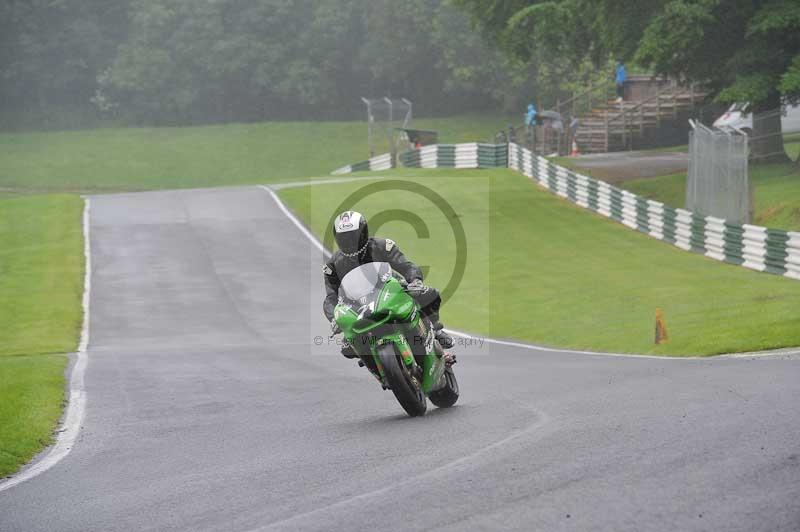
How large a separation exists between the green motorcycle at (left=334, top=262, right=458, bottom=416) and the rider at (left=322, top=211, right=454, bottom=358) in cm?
19

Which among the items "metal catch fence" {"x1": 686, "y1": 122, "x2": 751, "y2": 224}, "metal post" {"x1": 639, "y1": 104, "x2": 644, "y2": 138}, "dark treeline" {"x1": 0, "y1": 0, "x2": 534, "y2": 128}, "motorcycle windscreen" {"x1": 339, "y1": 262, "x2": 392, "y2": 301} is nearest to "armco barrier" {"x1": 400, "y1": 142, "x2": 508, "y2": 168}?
"metal post" {"x1": 639, "y1": 104, "x2": 644, "y2": 138}

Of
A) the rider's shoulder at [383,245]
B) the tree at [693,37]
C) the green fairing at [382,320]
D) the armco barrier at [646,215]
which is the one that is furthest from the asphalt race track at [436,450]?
the tree at [693,37]

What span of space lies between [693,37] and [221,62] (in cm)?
6292

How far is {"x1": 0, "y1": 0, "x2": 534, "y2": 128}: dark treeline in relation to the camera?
291ft

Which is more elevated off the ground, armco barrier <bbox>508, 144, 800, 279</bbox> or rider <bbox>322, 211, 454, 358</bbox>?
rider <bbox>322, 211, 454, 358</bbox>

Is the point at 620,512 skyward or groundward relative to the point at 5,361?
skyward

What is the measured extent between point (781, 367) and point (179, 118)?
84149 millimetres

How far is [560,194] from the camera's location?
4022 centimetres

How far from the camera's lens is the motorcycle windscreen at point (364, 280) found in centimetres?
939

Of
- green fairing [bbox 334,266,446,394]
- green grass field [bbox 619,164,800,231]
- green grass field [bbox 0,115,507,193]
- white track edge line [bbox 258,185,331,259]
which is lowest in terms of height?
green grass field [bbox 0,115,507,193]

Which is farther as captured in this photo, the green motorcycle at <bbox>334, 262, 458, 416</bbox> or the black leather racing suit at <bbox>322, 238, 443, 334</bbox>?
the black leather racing suit at <bbox>322, 238, 443, 334</bbox>

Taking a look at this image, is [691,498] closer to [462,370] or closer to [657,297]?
[462,370]

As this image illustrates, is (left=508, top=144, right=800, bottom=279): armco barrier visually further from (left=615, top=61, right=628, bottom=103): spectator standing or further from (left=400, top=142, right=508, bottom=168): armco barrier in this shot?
(left=615, top=61, right=628, bottom=103): spectator standing

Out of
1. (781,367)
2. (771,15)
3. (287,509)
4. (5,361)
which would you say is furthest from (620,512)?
(771,15)
